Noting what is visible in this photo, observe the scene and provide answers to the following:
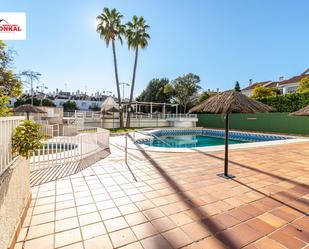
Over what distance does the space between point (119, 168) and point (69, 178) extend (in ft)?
4.35

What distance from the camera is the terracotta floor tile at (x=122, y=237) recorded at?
6.85 ft

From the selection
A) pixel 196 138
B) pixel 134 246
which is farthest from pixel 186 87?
pixel 134 246

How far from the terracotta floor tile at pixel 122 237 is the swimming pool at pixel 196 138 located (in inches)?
389

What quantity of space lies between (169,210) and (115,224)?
0.86 m

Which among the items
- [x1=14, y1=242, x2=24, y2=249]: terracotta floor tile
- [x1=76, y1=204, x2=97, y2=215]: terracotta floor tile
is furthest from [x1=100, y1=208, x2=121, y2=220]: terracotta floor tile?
[x1=14, y1=242, x2=24, y2=249]: terracotta floor tile

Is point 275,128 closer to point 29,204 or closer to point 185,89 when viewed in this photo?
point 185,89

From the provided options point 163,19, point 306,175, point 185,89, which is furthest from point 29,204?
point 185,89

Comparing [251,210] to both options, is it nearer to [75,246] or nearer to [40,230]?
[75,246]

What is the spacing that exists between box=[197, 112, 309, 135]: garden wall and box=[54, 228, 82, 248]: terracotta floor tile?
18.1 metres

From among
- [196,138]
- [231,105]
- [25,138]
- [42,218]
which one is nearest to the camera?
[25,138]

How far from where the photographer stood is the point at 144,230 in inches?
91.4

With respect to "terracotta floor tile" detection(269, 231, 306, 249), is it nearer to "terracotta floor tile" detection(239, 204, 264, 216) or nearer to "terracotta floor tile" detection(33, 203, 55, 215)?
"terracotta floor tile" detection(239, 204, 264, 216)

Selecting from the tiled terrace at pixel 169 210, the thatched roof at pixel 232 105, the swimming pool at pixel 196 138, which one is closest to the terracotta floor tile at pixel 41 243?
the tiled terrace at pixel 169 210

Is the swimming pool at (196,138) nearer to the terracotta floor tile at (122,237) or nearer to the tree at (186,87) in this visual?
the terracotta floor tile at (122,237)
